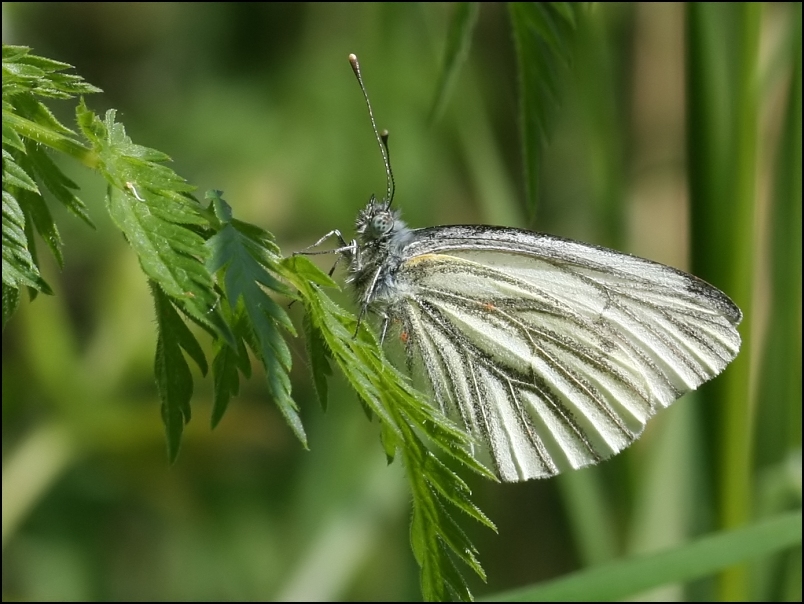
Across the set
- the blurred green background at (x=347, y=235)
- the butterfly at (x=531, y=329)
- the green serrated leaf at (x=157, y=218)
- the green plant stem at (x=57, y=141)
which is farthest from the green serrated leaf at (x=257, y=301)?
the butterfly at (x=531, y=329)

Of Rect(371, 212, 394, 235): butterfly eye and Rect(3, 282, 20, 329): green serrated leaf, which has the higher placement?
Rect(371, 212, 394, 235): butterfly eye

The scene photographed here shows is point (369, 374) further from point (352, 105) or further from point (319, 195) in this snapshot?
point (352, 105)

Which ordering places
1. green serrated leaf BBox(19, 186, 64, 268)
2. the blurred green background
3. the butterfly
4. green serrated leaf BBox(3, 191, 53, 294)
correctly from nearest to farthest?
green serrated leaf BBox(3, 191, 53, 294) < green serrated leaf BBox(19, 186, 64, 268) < the blurred green background < the butterfly

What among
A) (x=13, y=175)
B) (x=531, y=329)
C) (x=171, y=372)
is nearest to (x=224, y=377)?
(x=171, y=372)

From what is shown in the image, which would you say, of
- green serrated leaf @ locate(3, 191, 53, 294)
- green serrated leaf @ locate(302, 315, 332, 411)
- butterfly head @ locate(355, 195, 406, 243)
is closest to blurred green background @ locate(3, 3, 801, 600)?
butterfly head @ locate(355, 195, 406, 243)

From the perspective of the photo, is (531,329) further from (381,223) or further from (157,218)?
(157,218)

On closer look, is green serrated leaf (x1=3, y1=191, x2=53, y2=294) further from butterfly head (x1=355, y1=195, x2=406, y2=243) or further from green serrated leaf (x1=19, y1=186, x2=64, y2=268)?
butterfly head (x1=355, y1=195, x2=406, y2=243)

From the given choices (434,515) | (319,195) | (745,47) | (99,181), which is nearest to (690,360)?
(745,47)

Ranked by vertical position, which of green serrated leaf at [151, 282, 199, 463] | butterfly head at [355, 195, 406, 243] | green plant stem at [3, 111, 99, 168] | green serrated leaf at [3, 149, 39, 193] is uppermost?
butterfly head at [355, 195, 406, 243]

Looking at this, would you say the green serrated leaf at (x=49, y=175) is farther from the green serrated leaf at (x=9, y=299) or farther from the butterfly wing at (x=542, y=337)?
the butterfly wing at (x=542, y=337)
